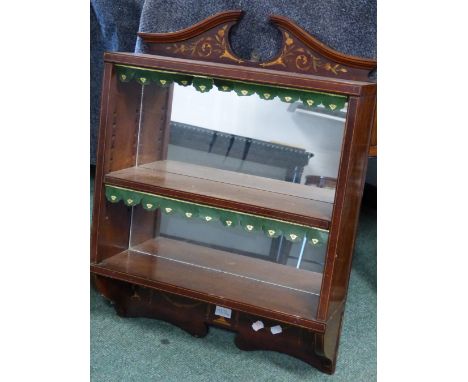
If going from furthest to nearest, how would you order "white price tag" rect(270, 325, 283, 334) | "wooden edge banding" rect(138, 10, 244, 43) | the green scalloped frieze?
"white price tag" rect(270, 325, 283, 334)
"wooden edge banding" rect(138, 10, 244, 43)
the green scalloped frieze

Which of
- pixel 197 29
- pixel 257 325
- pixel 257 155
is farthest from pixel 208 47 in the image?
pixel 257 325

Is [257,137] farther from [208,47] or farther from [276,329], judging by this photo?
[276,329]

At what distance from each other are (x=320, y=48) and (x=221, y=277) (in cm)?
50

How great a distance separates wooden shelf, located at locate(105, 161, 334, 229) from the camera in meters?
1.12

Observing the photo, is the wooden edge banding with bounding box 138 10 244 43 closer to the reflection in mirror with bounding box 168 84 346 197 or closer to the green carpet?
the reflection in mirror with bounding box 168 84 346 197

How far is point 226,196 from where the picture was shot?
1.17 m

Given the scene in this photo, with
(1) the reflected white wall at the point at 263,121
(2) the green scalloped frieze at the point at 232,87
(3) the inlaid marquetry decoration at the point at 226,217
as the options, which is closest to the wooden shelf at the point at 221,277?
(3) the inlaid marquetry decoration at the point at 226,217

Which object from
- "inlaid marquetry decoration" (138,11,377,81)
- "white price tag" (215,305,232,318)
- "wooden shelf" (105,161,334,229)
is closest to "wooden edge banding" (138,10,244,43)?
"inlaid marquetry decoration" (138,11,377,81)

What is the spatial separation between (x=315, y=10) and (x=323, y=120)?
21cm

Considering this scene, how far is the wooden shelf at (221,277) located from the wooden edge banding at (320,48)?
1.48ft

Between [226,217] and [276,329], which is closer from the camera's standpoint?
[226,217]

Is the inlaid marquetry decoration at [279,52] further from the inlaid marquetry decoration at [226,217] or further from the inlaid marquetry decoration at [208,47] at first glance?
the inlaid marquetry decoration at [226,217]

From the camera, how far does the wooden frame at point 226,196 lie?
1080mm

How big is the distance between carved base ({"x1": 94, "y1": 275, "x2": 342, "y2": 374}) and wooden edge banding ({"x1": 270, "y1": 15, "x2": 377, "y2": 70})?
49 centimetres
